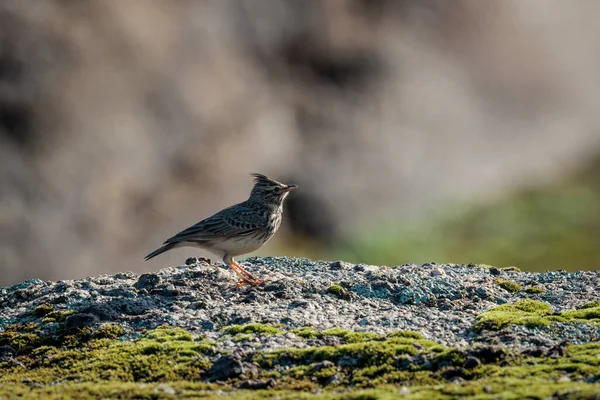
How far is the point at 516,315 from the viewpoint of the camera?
48.3 ft

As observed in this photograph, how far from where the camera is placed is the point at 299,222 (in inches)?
1406

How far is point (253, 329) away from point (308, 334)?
2.79ft

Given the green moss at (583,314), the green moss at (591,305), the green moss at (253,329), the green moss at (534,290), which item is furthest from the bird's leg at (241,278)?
the green moss at (591,305)

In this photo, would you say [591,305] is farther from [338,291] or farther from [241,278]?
[241,278]

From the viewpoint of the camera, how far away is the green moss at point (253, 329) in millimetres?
13984

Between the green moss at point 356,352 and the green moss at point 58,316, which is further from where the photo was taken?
the green moss at point 58,316

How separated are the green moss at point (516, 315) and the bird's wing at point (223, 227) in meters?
5.61

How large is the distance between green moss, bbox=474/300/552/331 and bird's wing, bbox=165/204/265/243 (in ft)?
18.4

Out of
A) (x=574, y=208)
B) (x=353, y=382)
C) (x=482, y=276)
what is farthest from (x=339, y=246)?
(x=353, y=382)

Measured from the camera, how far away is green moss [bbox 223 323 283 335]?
13984 millimetres

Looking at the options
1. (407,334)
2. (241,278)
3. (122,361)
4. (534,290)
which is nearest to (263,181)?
(241,278)

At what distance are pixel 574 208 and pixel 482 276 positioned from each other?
59.0ft

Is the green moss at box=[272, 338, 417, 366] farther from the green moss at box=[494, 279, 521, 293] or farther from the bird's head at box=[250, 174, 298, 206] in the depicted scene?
the bird's head at box=[250, 174, 298, 206]

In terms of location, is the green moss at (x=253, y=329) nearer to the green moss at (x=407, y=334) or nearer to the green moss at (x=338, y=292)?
the green moss at (x=407, y=334)
